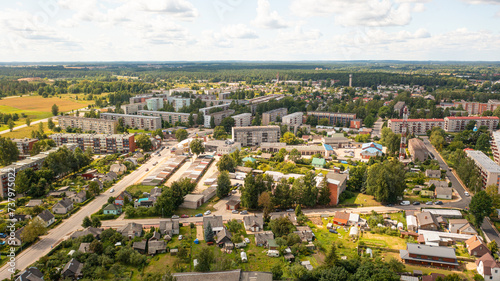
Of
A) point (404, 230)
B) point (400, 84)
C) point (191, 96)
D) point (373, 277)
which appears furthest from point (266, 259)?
point (400, 84)

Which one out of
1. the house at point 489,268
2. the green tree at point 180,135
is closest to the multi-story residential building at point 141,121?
Answer: the green tree at point 180,135

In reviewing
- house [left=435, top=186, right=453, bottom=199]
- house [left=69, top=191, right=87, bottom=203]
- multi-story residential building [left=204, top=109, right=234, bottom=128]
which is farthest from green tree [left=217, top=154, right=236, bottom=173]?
multi-story residential building [left=204, top=109, right=234, bottom=128]

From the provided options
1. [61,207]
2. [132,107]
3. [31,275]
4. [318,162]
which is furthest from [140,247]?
[132,107]

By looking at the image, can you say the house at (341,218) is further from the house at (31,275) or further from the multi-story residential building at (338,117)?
the multi-story residential building at (338,117)

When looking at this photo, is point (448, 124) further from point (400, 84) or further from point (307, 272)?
point (400, 84)

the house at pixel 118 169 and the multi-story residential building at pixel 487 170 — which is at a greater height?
the multi-story residential building at pixel 487 170

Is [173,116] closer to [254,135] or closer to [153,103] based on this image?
[153,103]
